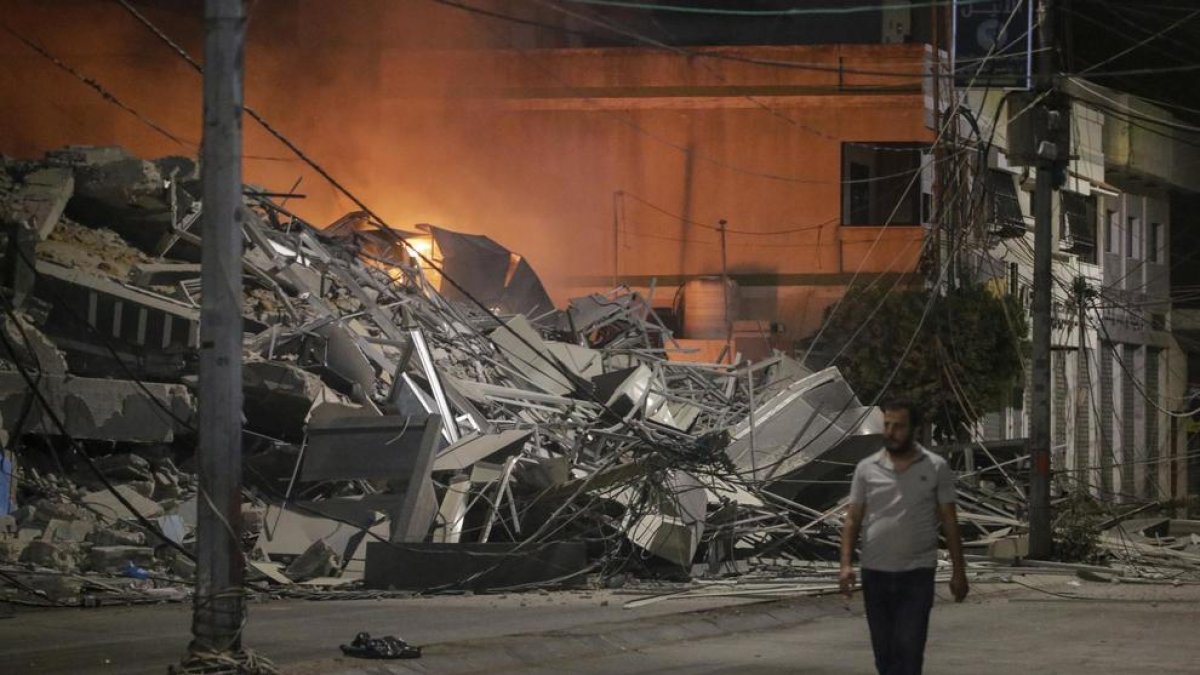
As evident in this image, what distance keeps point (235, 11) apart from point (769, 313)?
28081 millimetres

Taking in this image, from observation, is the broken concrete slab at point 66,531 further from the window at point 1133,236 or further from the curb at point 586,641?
the window at point 1133,236

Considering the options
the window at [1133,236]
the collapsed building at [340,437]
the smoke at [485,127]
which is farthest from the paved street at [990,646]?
the window at [1133,236]

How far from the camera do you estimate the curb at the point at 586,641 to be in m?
10.7

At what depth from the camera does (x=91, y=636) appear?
1198cm

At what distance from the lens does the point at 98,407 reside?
17984 mm

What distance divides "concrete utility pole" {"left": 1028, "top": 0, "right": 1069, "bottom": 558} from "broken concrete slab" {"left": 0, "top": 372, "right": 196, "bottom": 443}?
961cm

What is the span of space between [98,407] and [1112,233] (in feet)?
104

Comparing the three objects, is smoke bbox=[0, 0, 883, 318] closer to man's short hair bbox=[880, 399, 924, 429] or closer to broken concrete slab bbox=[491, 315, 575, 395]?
broken concrete slab bbox=[491, 315, 575, 395]

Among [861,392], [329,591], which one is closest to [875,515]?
[329,591]

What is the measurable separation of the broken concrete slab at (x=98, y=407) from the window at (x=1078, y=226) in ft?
84.6

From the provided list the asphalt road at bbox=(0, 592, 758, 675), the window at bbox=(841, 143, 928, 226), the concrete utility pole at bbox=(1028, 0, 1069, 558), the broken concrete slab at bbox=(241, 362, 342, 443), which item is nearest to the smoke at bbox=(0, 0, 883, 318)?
the window at bbox=(841, 143, 928, 226)

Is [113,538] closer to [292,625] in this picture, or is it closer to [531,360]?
[292,625]

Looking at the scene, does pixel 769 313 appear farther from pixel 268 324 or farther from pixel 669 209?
pixel 268 324

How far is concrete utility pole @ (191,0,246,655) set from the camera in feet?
31.7
